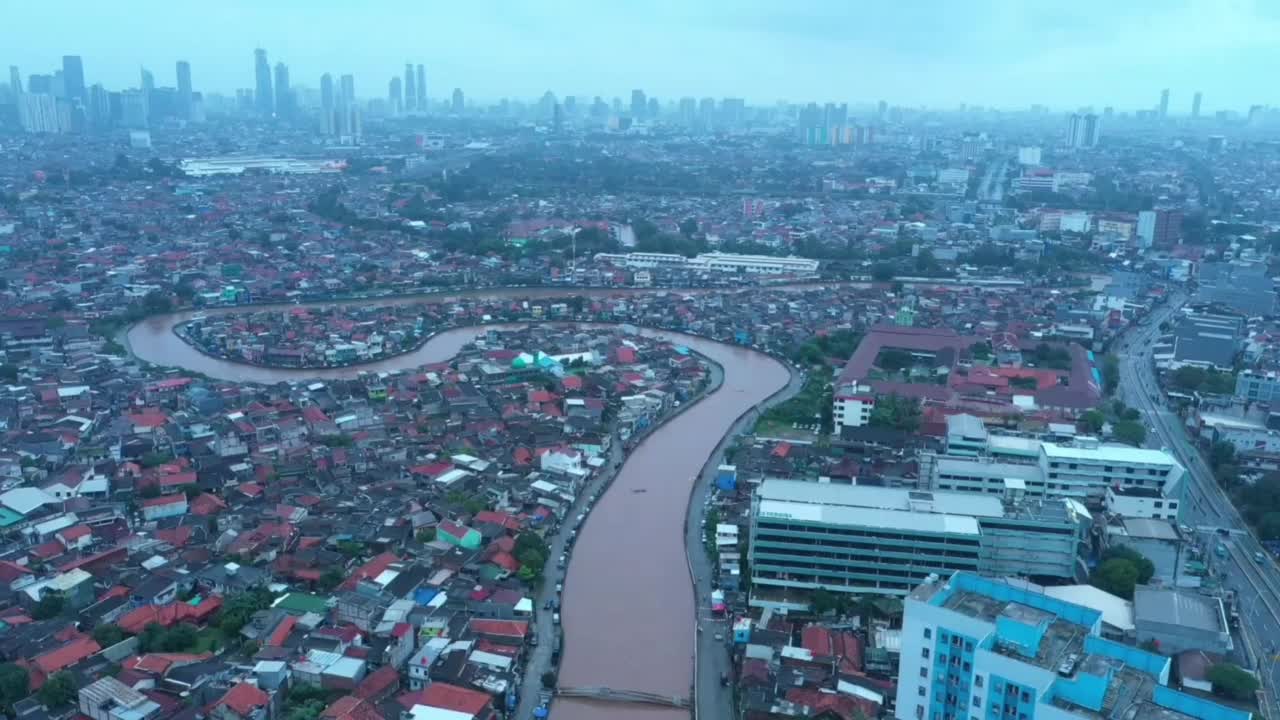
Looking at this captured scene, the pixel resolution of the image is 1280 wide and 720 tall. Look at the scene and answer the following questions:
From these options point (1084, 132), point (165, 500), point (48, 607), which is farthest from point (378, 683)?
point (1084, 132)

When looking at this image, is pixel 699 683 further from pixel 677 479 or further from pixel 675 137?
pixel 675 137

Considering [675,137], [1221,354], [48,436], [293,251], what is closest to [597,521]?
[48,436]

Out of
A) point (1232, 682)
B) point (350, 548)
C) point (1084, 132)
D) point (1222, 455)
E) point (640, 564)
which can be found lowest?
point (640, 564)

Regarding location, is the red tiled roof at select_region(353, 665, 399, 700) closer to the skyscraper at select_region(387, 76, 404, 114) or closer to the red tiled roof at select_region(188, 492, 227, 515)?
the red tiled roof at select_region(188, 492, 227, 515)

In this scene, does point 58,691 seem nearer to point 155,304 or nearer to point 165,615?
point 165,615

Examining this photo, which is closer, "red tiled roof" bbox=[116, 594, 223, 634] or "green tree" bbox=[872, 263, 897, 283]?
"red tiled roof" bbox=[116, 594, 223, 634]

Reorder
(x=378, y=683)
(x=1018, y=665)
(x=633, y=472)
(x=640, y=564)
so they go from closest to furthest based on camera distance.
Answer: (x=1018, y=665), (x=378, y=683), (x=640, y=564), (x=633, y=472)

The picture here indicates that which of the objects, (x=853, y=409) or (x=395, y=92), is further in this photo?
(x=395, y=92)

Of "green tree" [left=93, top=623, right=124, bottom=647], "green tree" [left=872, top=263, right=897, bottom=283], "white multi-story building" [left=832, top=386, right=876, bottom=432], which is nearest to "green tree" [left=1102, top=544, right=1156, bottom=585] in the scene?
"white multi-story building" [left=832, top=386, right=876, bottom=432]
